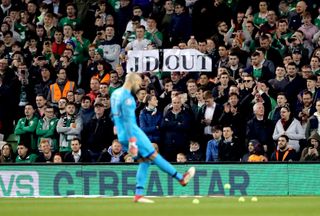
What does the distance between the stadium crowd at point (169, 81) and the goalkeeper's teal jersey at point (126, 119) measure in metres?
4.98

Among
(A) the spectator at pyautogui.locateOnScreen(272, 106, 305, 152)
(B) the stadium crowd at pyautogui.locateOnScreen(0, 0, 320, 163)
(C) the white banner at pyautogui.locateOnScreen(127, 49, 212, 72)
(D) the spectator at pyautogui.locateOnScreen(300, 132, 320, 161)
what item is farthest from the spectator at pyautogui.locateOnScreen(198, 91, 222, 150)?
(D) the spectator at pyautogui.locateOnScreen(300, 132, 320, 161)

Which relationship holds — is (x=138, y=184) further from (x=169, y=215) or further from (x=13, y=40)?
(x=13, y=40)

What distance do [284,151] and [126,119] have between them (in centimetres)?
566

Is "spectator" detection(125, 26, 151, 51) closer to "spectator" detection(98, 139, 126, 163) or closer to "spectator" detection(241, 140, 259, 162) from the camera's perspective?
"spectator" detection(98, 139, 126, 163)

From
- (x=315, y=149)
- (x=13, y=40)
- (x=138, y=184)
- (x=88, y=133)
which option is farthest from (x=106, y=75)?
(x=138, y=184)

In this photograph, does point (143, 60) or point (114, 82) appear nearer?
point (143, 60)

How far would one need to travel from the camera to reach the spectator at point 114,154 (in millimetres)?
23453

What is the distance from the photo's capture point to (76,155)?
2397cm

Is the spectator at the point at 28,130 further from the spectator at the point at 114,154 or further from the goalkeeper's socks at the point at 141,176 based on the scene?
the goalkeeper's socks at the point at 141,176

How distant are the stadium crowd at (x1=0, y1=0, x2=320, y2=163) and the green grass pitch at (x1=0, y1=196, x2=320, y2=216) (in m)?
2.87

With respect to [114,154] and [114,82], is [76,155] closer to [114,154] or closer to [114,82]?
[114,154]

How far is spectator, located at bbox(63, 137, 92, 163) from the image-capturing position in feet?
78.3

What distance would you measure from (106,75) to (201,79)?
2543 mm

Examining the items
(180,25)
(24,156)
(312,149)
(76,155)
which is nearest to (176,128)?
(76,155)
